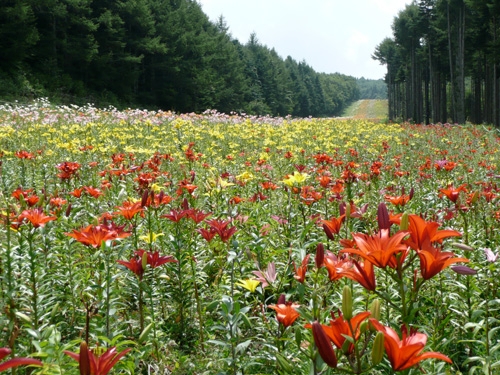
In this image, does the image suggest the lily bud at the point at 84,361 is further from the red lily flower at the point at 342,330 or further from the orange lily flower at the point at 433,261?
the orange lily flower at the point at 433,261

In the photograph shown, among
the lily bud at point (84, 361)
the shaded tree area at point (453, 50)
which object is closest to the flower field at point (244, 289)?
the lily bud at point (84, 361)

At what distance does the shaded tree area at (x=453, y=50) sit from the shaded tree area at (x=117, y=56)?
17.5 m

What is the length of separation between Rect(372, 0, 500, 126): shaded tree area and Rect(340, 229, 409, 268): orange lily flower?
2723cm

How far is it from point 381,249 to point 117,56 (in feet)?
106

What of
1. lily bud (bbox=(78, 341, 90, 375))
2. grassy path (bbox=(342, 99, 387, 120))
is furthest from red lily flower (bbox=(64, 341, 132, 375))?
grassy path (bbox=(342, 99, 387, 120))

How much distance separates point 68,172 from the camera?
307cm

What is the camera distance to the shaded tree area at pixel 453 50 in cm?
2619

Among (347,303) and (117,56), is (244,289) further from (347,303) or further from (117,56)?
(117,56)

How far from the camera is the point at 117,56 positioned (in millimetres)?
29938

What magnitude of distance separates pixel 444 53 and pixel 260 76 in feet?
81.6

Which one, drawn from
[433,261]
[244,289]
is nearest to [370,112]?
[244,289]

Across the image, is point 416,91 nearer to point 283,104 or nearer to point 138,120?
point 283,104

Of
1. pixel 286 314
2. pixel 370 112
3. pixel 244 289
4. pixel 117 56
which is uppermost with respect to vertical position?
pixel 370 112

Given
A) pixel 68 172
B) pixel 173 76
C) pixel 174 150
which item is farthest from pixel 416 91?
pixel 68 172
